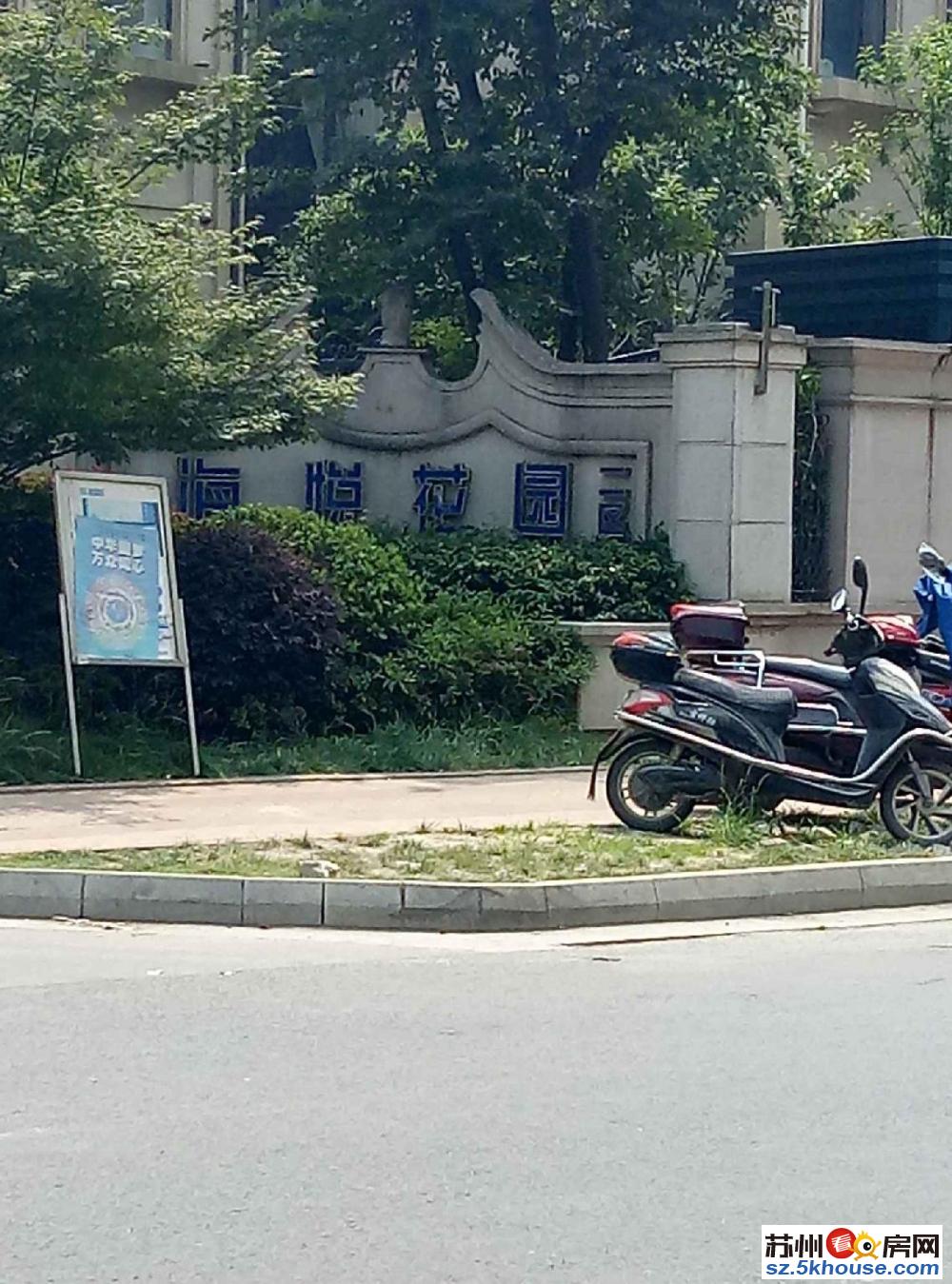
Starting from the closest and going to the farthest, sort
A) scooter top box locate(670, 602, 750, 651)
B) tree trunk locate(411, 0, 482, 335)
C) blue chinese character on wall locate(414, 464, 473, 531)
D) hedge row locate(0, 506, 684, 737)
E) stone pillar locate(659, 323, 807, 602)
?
scooter top box locate(670, 602, 750, 651) < hedge row locate(0, 506, 684, 737) < stone pillar locate(659, 323, 807, 602) < blue chinese character on wall locate(414, 464, 473, 531) < tree trunk locate(411, 0, 482, 335)

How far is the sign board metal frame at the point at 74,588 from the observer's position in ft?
44.4

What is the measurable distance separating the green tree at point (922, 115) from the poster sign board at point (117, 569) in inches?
481

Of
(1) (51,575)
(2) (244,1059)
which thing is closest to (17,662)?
(1) (51,575)

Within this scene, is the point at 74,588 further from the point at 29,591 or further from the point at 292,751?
the point at 292,751

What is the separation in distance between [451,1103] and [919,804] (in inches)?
215

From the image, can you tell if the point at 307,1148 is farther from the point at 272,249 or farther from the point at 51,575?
the point at 272,249

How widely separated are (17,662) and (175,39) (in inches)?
497

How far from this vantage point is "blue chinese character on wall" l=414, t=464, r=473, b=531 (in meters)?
18.2

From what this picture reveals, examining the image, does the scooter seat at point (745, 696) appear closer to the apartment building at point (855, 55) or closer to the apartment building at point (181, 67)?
the apartment building at point (181, 67)

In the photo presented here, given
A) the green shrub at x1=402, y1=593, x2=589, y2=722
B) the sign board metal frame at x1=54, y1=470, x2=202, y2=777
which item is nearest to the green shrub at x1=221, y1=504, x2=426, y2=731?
the green shrub at x1=402, y1=593, x2=589, y2=722

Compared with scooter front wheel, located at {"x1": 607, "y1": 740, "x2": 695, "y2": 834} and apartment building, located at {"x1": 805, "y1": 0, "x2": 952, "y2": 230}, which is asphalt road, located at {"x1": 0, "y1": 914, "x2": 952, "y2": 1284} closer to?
scooter front wheel, located at {"x1": 607, "y1": 740, "x2": 695, "y2": 834}

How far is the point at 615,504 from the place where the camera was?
1744 centimetres
